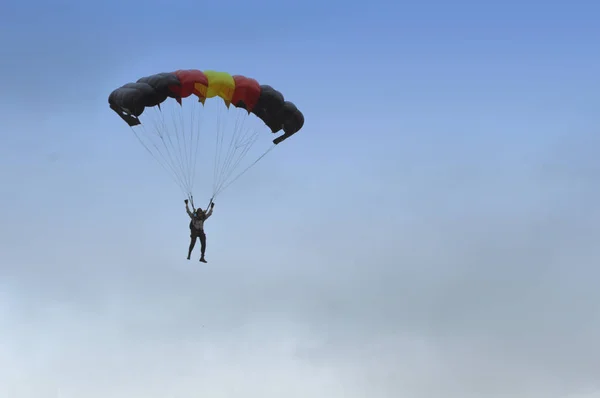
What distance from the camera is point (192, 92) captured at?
43406mm

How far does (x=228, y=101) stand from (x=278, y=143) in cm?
268

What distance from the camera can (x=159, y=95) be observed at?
4316 cm

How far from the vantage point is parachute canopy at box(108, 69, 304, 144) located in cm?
4288

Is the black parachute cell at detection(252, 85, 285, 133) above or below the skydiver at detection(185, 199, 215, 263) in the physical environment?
above

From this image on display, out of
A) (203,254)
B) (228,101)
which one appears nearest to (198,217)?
(203,254)

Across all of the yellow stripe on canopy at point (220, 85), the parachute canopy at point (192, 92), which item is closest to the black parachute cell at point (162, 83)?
the parachute canopy at point (192, 92)

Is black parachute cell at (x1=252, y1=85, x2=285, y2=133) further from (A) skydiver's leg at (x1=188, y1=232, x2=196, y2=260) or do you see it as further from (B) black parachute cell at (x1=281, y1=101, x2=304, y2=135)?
(A) skydiver's leg at (x1=188, y1=232, x2=196, y2=260)

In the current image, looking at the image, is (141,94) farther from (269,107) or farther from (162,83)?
(269,107)

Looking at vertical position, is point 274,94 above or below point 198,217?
above

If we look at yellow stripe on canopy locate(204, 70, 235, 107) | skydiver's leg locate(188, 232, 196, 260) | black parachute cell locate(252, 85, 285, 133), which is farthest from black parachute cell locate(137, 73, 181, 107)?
skydiver's leg locate(188, 232, 196, 260)

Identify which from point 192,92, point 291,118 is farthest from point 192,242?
point 291,118

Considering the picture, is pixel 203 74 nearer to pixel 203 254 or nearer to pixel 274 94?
pixel 274 94

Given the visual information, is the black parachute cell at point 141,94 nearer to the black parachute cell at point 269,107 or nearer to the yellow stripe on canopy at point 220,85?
the yellow stripe on canopy at point 220,85

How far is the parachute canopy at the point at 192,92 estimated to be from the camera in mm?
42875
